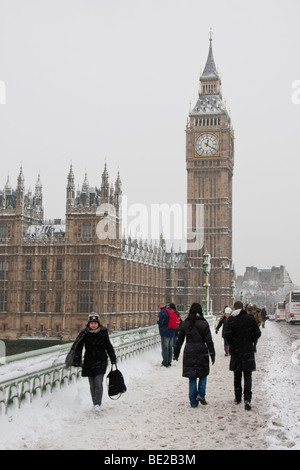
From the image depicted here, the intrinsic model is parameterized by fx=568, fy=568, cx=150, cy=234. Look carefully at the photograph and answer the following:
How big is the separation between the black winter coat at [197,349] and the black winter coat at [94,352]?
1335 millimetres

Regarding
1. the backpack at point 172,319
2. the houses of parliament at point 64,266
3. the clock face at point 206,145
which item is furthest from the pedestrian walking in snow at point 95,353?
the clock face at point 206,145

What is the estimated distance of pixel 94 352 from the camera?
9445 mm

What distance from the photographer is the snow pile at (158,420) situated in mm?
7551

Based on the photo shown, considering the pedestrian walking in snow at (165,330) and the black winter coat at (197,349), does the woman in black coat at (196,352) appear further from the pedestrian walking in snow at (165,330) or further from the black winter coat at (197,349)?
the pedestrian walking in snow at (165,330)

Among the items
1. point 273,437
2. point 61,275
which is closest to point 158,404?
point 273,437

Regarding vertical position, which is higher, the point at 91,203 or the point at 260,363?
the point at 91,203

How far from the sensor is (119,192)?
197ft

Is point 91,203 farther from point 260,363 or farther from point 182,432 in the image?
point 182,432

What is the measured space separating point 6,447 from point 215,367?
352 inches

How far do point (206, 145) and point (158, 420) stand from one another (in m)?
83.3

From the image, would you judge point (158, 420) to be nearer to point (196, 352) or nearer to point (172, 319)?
point (196, 352)

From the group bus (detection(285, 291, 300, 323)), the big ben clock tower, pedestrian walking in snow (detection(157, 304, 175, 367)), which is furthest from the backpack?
the big ben clock tower

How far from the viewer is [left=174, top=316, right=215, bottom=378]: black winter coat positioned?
970 cm

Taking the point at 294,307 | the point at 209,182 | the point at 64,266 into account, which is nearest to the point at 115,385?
the point at 294,307
